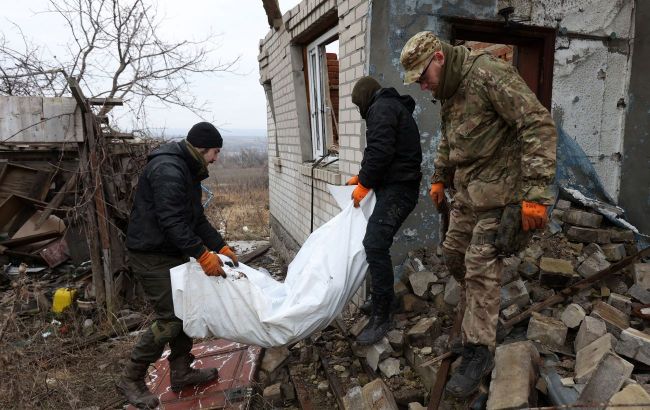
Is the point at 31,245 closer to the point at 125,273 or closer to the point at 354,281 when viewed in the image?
the point at 125,273

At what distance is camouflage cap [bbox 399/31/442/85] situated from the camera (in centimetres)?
235

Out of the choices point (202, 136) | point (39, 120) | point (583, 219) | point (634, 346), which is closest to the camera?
point (634, 346)

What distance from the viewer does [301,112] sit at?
5816mm

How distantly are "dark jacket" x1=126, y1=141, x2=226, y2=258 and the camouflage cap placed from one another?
4.95 ft

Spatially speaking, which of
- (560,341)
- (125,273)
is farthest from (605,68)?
(125,273)

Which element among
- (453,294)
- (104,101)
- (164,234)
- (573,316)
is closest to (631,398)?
(573,316)

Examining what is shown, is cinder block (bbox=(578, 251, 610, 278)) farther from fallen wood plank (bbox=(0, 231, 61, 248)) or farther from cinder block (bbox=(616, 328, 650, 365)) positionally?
fallen wood plank (bbox=(0, 231, 61, 248))

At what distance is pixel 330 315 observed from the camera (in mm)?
2852

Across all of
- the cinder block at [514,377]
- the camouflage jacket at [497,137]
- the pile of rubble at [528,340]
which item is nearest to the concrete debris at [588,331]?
the pile of rubble at [528,340]

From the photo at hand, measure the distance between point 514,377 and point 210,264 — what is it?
1.82 meters

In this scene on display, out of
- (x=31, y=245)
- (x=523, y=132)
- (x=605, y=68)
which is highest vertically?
(x=605, y=68)

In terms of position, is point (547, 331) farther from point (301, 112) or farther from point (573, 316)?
point (301, 112)

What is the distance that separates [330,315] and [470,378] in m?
0.95

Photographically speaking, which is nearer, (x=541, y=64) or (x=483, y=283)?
(x=483, y=283)
